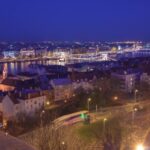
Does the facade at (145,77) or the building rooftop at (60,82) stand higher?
the building rooftop at (60,82)

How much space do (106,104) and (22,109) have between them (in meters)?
1.62

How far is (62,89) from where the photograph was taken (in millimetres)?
7723

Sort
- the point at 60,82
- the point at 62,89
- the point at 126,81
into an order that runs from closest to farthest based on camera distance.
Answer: the point at 62,89, the point at 60,82, the point at 126,81

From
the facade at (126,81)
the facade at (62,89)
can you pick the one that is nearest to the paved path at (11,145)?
the facade at (62,89)

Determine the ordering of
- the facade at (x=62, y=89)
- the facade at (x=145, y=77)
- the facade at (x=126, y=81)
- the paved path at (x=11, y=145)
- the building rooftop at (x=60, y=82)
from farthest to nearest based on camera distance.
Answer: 1. the facade at (x=145, y=77)
2. the facade at (x=126, y=81)
3. the building rooftop at (x=60, y=82)
4. the facade at (x=62, y=89)
5. the paved path at (x=11, y=145)

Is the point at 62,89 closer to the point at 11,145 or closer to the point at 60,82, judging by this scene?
the point at 60,82

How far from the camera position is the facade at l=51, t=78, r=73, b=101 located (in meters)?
7.54

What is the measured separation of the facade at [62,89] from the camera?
754cm

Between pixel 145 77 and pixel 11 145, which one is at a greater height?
pixel 11 145

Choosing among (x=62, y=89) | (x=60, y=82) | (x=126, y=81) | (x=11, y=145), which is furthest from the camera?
(x=126, y=81)

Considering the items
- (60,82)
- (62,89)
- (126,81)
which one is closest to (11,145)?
(62,89)

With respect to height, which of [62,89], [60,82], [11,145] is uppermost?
[11,145]

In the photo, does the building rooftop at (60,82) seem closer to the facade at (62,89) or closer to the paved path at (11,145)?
the facade at (62,89)

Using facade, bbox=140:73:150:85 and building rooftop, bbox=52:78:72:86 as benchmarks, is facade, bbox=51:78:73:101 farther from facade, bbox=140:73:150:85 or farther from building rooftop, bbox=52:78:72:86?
facade, bbox=140:73:150:85
